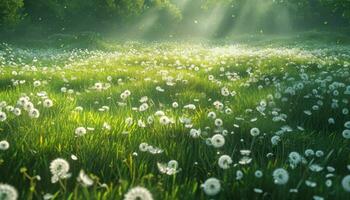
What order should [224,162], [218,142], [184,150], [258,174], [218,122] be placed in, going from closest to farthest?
[258,174], [224,162], [218,142], [184,150], [218,122]

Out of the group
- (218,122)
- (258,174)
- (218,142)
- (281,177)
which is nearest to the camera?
(281,177)

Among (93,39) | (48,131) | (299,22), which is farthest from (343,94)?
(299,22)

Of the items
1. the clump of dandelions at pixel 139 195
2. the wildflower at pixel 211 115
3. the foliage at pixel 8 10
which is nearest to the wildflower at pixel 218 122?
the wildflower at pixel 211 115

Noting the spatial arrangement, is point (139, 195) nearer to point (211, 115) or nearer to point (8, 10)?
point (211, 115)

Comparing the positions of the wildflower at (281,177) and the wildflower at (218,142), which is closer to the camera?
the wildflower at (281,177)

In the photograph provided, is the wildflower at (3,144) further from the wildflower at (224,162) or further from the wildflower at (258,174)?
the wildflower at (258,174)

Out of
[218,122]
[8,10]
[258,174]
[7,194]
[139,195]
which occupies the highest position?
[8,10]

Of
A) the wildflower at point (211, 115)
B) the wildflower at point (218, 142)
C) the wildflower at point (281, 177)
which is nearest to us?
the wildflower at point (281, 177)

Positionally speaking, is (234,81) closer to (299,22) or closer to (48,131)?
(48,131)

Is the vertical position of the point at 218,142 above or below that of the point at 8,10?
below

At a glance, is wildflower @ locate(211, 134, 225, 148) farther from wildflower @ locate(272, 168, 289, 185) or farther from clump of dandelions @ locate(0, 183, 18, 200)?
clump of dandelions @ locate(0, 183, 18, 200)

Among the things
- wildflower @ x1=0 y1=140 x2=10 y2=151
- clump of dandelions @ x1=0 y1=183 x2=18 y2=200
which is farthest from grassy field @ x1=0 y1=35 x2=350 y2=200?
clump of dandelions @ x1=0 y1=183 x2=18 y2=200

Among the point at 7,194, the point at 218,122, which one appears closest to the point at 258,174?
the point at 218,122

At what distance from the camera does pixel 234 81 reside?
887 cm
